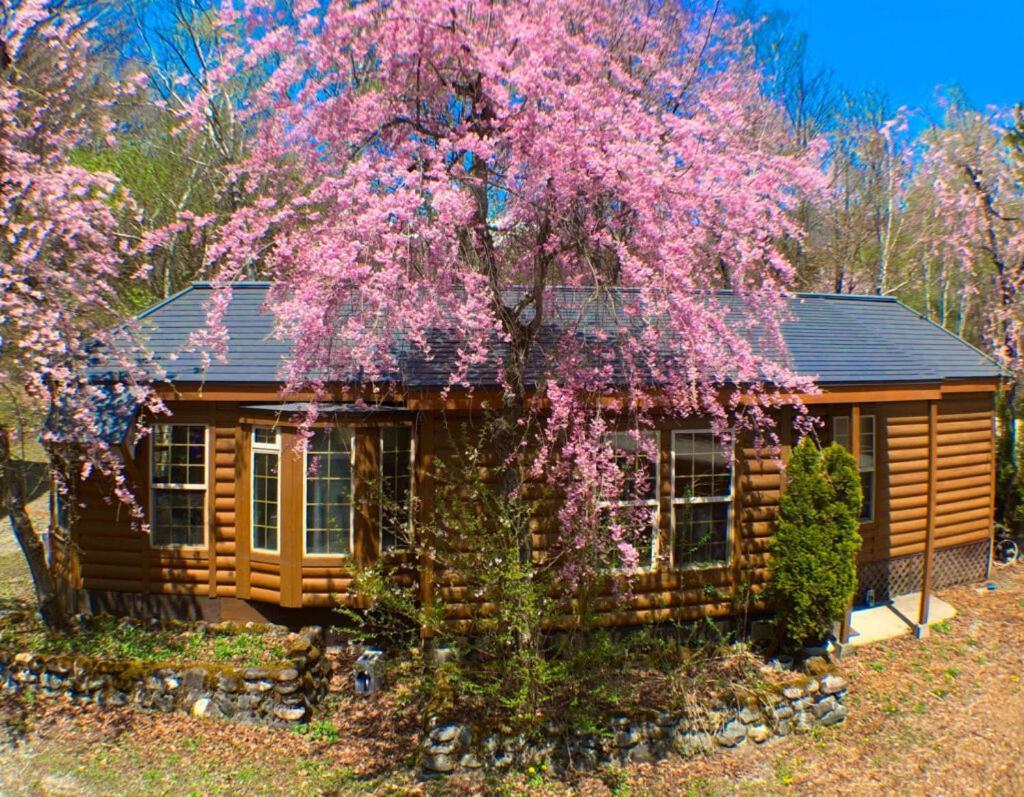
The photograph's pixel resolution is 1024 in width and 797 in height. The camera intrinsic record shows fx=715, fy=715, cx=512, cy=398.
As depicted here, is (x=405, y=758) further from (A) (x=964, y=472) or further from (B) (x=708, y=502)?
(A) (x=964, y=472)

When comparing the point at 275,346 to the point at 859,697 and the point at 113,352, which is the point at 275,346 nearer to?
the point at 113,352

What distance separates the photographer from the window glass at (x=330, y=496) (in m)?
8.51

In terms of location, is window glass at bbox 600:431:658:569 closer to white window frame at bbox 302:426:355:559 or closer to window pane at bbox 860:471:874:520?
white window frame at bbox 302:426:355:559

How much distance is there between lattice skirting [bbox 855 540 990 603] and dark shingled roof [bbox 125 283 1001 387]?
2.86 m

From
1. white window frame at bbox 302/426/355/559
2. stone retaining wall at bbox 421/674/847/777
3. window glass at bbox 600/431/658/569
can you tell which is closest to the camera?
stone retaining wall at bbox 421/674/847/777

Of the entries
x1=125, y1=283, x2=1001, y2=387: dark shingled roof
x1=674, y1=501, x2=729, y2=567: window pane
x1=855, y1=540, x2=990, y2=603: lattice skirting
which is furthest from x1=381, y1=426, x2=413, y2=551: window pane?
x1=855, y1=540, x2=990, y2=603: lattice skirting

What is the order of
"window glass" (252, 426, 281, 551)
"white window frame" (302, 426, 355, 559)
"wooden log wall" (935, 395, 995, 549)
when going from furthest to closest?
1. "wooden log wall" (935, 395, 995, 549)
2. "window glass" (252, 426, 281, 551)
3. "white window frame" (302, 426, 355, 559)

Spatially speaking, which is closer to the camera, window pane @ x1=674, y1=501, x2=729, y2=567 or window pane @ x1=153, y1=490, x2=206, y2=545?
window pane @ x1=674, y1=501, x2=729, y2=567

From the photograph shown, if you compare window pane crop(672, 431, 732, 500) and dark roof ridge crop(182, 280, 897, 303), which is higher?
dark roof ridge crop(182, 280, 897, 303)

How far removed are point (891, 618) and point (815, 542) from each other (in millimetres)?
2926

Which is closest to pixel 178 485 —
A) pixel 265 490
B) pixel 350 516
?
pixel 265 490

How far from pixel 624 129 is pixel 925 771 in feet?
21.5

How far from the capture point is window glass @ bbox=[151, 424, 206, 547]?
901cm

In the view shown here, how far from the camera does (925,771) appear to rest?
22.2 ft
